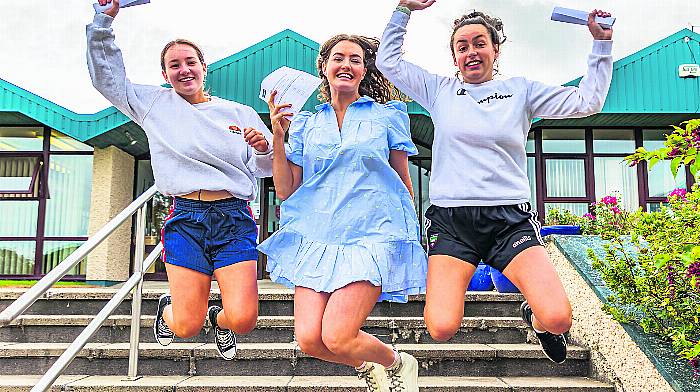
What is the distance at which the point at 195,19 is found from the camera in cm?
433

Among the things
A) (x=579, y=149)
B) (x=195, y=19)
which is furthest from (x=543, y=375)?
(x=579, y=149)

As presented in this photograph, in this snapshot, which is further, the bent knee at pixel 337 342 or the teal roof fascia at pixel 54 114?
the teal roof fascia at pixel 54 114

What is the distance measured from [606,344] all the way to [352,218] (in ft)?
7.73

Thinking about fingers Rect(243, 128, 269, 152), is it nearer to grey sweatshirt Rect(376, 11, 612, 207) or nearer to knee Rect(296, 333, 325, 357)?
grey sweatshirt Rect(376, 11, 612, 207)

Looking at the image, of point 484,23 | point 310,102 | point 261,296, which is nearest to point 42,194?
point 310,102

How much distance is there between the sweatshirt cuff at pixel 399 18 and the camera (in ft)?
10.1

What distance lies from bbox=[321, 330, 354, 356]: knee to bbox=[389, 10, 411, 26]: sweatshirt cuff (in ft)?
4.74

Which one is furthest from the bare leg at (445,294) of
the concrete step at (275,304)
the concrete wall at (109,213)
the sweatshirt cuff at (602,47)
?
the concrete wall at (109,213)

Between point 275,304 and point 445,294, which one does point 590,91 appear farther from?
point 275,304

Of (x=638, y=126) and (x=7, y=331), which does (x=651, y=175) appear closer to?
(x=638, y=126)

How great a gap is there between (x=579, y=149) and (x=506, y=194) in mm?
9170

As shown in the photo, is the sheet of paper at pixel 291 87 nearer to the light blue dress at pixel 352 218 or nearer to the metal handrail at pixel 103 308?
the light blue dress at pixel 352 218

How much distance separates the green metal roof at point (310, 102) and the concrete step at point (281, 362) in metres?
5.61

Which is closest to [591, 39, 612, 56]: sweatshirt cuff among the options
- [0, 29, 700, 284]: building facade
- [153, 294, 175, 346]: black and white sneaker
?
[153, 294, 175, 346]: black and white sneaker
